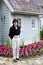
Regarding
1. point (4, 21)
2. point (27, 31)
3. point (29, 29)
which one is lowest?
point (27, 31)

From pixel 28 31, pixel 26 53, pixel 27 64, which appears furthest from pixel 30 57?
pixel 28 31

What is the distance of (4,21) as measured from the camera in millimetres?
19266

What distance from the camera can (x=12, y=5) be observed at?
18.6m

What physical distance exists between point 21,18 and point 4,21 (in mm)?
1460

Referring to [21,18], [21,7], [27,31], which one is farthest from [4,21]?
[27,31]

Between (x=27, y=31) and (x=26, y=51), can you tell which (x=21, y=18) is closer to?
(x=27, y=31)

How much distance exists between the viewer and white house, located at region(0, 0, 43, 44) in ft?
61.5

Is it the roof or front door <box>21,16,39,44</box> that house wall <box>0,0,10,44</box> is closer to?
the roof

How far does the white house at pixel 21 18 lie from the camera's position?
1875 cm

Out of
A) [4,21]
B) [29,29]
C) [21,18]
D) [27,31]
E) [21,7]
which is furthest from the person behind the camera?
[29,29]

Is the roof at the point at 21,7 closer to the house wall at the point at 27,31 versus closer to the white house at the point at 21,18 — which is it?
the white house at the point at 21,18

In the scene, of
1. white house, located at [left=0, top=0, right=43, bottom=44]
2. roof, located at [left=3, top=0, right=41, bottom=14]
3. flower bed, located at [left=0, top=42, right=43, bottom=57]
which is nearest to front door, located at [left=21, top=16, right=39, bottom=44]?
white house, located at [left=0, top=0, right=43, bottom=44]

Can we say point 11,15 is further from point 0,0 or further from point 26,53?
point 26,53

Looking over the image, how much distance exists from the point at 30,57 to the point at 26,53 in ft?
1.04
